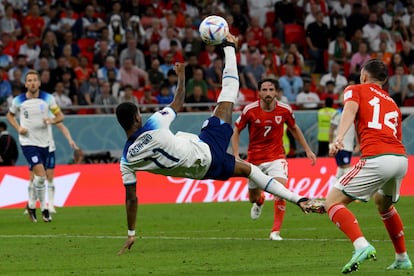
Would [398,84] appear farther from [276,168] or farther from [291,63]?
[276,168]

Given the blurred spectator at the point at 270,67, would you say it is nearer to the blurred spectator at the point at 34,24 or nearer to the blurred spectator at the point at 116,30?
the blurred spectator at the point at 116,30

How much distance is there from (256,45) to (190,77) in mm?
3340

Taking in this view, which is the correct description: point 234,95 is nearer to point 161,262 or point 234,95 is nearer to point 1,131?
point 161,262

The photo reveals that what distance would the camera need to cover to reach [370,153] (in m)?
11.2

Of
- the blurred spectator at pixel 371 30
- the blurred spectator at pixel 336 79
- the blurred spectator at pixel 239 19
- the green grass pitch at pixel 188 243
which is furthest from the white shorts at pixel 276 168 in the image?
the blurred spectator at pixel 371 30

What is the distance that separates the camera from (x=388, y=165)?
36.5ft

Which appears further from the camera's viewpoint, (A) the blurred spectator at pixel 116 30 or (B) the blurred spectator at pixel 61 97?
(A) the blurred spectator at pixel 116 30

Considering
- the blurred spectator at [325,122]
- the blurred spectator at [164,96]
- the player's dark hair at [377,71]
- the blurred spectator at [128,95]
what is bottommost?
the blurred spectator at [325,122]

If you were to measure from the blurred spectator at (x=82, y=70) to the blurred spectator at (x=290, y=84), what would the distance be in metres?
5.30

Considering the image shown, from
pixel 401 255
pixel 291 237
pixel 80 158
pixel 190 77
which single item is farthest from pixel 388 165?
pixel 190 77

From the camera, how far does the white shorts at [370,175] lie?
11102mm

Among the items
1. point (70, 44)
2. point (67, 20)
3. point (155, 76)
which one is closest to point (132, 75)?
point (155, 76)

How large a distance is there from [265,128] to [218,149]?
4277 millimetres

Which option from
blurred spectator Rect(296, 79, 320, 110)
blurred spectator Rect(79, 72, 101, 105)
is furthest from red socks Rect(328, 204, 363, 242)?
blurred spectator Rect(79, 72, 101, 105)
